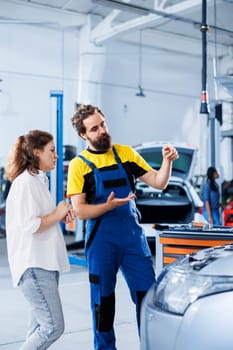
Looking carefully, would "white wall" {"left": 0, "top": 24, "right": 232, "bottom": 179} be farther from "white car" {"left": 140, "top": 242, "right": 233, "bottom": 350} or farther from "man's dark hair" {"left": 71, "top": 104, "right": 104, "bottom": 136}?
"white car" {"left": 140, "top": 242, "right": 233, "bottom": 350}

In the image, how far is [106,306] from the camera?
302 centimetres

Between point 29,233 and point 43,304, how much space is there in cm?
36

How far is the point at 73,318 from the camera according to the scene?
4.50 m

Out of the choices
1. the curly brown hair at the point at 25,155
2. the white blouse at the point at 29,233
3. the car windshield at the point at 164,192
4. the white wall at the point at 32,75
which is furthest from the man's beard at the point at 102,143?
the white wall at the point at 32,75

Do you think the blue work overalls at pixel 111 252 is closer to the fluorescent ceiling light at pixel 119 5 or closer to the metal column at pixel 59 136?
the metal column at pixel 59 136

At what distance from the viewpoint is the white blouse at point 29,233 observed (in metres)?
2.56

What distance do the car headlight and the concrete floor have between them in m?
1.64

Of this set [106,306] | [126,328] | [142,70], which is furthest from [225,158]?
[106,306]

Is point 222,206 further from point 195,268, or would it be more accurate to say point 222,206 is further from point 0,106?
point 195,268

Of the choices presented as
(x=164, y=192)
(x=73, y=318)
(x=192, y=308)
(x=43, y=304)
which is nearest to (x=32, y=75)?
(x=164, y=192)

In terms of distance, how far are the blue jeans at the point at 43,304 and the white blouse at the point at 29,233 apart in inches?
1.7

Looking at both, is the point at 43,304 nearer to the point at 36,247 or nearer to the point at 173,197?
the point at 36,247

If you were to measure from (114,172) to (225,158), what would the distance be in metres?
13.8

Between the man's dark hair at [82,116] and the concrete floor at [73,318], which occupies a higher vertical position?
the man's dark hair at [82,116]
